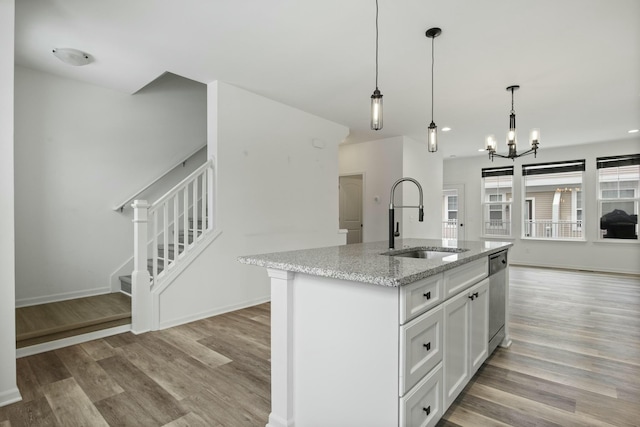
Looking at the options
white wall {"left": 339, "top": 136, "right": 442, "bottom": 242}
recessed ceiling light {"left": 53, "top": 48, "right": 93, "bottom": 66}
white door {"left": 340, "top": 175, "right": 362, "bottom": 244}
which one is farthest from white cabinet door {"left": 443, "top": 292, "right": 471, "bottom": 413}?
white door {"left": 340, "top": 175, "right": 362, "bottom": 244}

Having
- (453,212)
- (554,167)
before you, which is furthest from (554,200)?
(453,212)

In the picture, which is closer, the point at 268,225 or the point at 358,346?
the point at 358,346

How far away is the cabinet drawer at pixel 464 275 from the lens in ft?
5.98

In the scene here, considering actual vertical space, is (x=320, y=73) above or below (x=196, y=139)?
above

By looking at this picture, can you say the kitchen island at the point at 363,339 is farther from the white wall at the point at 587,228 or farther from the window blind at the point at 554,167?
the window blind at the point at 554,167

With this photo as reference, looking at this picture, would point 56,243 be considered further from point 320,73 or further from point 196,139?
point 320,73

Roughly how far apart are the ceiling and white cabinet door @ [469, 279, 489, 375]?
6.67ft

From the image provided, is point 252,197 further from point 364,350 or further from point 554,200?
point 554,200

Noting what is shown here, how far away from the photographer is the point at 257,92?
4223mm

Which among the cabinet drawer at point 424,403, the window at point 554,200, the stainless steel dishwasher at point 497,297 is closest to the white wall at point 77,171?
the cabinet drawer at point 424,403

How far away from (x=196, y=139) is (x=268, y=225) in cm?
183

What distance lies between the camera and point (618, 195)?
683cm

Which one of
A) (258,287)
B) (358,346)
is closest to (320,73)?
A: (258,287)

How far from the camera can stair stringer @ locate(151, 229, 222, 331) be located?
129 inches
